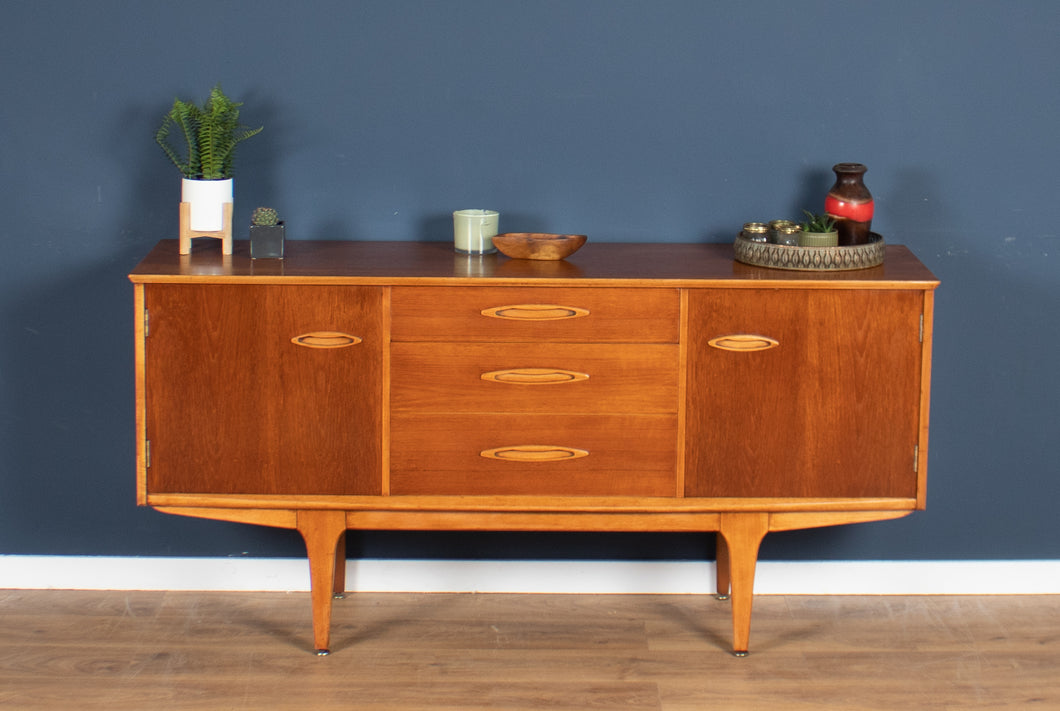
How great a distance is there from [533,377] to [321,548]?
562mm

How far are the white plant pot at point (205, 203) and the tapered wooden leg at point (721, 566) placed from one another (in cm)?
133

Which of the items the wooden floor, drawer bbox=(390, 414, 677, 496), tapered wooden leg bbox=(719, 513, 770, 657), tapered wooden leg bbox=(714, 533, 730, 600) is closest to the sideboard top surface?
drawer bbox=(390, 414, 677, 496)

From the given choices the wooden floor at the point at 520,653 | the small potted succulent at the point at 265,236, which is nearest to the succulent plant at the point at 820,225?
the wooden floor at the point at 520,653

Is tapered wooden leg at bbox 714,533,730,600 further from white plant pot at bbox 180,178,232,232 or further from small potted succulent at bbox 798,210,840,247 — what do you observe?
white plant pot at bbox 180,178,232,232

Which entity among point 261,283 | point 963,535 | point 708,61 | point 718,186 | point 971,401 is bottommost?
point 963,535

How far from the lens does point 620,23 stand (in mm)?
2965

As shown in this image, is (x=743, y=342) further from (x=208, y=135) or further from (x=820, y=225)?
(x=208, y=135)

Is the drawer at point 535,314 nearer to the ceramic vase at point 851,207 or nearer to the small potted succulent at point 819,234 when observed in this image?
the small potted succulent at point 819,234

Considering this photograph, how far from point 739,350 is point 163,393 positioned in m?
1.13

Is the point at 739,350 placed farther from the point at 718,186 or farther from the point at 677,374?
the point at 718,186

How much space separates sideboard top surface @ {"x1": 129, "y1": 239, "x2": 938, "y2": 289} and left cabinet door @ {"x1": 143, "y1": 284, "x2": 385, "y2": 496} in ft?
0.12

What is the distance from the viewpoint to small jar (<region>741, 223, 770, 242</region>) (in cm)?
283

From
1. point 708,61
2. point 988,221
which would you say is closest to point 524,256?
point 708,61

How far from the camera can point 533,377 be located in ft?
8.85
